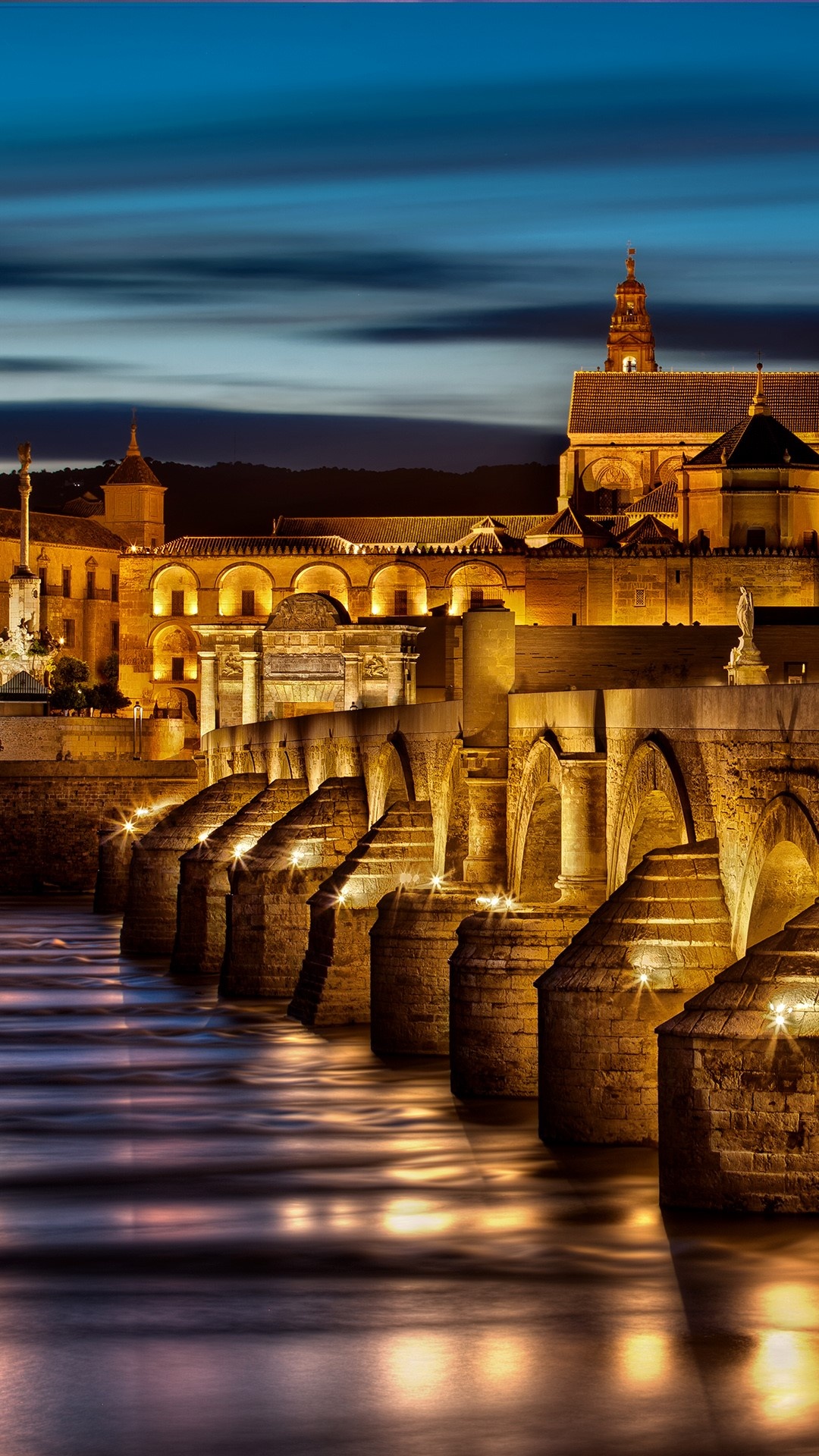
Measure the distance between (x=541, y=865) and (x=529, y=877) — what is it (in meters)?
0.27

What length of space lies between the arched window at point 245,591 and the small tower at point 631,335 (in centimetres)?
2269

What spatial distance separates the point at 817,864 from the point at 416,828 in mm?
11047

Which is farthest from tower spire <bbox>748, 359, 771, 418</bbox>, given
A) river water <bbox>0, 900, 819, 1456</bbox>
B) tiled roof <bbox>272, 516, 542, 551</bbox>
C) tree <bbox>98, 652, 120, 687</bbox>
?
river water <bbox>0, 900, 819, 1456</bbox>

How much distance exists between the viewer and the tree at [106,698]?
271 feet

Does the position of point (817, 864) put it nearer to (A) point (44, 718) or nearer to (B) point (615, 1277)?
(B) point (615, 1277)

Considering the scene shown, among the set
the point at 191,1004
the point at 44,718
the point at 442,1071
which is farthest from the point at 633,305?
the point at 442,1071

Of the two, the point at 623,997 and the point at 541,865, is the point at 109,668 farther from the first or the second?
the point at 623,997

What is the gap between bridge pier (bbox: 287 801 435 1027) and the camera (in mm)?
25562

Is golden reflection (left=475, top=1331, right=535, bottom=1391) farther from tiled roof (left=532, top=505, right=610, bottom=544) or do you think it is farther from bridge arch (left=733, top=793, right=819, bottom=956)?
tiled roof (left=532, top=505, right=610, bottom=544)

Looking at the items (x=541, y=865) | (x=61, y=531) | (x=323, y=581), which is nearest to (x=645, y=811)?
(x=541, y=865)

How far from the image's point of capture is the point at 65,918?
47375 mm

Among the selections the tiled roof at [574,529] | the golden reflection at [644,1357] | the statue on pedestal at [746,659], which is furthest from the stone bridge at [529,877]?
the tiled roof at [574,529]

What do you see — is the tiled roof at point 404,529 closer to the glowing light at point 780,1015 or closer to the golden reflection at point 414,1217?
the golden reflection at point 414,1217

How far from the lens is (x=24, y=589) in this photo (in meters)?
74.1
